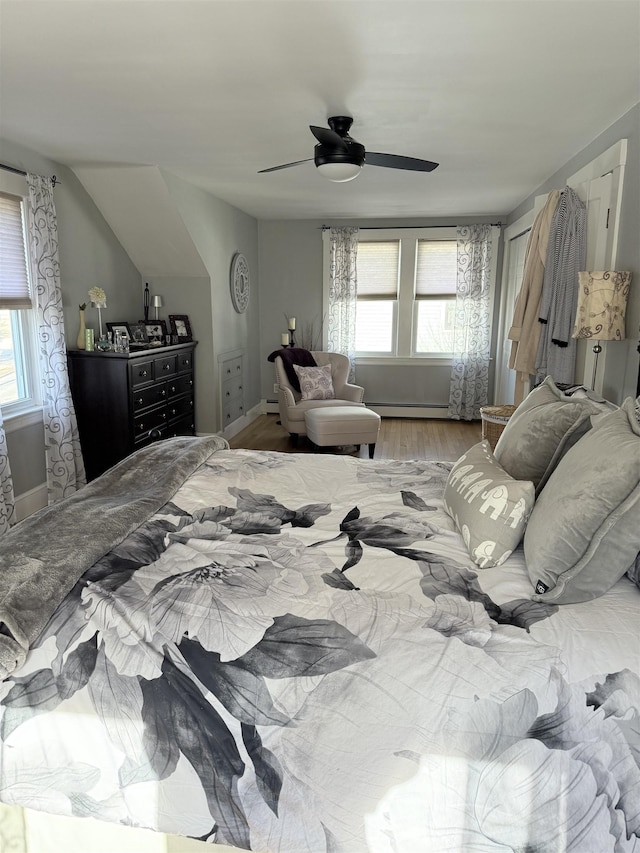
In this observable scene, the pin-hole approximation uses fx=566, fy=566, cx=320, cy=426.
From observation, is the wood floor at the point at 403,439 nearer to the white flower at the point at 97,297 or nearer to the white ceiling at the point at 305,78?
the white flower at the point at 97,297

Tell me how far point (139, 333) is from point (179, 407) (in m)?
0.73

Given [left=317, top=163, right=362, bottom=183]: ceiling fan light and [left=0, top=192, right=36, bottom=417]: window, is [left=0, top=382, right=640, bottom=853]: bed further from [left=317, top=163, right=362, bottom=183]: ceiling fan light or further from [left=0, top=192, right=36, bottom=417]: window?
[left=0, top=192, right=36, bottom=417]: window

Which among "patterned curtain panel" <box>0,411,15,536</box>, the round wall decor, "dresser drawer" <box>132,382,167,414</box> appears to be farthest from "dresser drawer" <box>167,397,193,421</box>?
"patterned curtain panel" <box>0,411,15,536</box>

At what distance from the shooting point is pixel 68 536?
5.37ft

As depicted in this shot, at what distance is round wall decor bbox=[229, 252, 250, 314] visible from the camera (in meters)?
5.98

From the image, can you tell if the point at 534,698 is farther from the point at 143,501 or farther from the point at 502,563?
the point at 143,501

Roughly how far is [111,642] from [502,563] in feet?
3.35

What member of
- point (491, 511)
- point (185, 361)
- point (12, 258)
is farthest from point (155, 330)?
point (491, 511)

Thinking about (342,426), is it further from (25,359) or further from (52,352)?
(25,359)

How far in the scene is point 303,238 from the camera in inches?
269

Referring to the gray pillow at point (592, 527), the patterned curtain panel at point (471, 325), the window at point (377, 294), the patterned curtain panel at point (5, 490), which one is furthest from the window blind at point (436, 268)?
the gray pillow at point (592, 527)

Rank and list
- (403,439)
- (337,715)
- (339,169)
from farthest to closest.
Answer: (403,439), (339,169), (337,715)

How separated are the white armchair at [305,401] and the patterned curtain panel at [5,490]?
2.58m

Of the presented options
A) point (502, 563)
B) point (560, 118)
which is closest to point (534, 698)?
point (502, 563)
